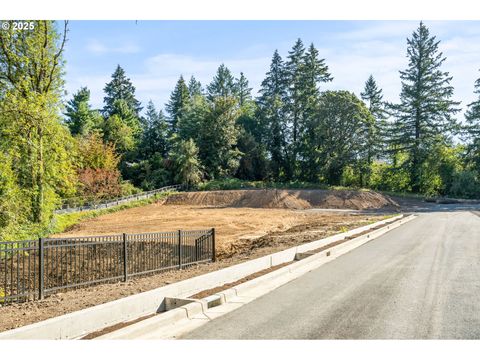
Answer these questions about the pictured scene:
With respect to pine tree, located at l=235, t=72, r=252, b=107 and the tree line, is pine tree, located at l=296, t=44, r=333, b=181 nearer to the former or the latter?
the tree line

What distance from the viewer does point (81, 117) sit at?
72.1m

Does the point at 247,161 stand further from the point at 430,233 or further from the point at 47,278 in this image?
the point at 47,278

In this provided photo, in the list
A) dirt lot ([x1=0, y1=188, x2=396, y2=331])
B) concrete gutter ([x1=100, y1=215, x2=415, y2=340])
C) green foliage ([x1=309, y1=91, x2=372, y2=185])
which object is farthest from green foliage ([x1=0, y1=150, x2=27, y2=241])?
green foliage ([x1=309, y1=91, x2=372, y2=185])

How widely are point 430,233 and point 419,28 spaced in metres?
54.2

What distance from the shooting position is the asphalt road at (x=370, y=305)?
5887 millimetres

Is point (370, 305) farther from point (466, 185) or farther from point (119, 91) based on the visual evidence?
point (119, 91)

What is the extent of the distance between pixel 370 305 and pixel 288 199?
42.9 metres

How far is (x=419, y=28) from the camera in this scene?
2504 inches

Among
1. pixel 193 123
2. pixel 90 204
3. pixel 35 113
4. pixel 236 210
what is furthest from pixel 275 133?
pixel 35 113

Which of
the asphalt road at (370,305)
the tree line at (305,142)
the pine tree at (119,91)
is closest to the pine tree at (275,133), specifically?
the tree line at (305,142)

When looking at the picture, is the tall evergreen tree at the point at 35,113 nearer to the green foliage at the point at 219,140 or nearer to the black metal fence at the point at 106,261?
the black metal fence at the point at 106,261

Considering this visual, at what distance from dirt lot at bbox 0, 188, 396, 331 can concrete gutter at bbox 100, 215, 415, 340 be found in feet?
5.66

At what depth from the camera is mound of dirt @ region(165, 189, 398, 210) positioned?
48.8 meters

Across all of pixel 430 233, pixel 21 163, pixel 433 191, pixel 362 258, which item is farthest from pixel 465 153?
pixel 21 163
